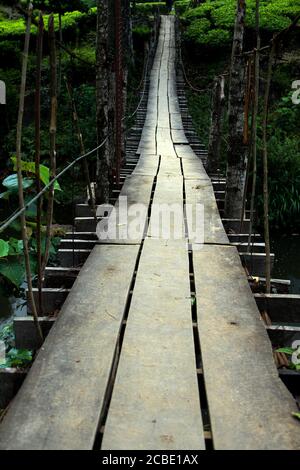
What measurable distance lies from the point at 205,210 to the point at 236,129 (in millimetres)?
921

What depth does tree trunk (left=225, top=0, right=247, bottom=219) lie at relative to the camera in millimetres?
4938

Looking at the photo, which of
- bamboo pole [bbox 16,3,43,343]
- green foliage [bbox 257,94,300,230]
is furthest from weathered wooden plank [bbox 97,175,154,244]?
green foliage [bbox 257,94,300,230]

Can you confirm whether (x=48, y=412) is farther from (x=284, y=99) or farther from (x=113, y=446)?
(x=284, y=99)

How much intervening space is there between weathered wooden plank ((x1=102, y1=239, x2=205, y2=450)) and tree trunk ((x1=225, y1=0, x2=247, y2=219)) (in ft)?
6.95

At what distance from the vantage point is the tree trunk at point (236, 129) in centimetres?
494

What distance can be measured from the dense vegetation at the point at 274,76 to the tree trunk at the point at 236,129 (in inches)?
107

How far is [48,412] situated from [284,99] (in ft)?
41.9

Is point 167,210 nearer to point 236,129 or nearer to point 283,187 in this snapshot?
point 236,129

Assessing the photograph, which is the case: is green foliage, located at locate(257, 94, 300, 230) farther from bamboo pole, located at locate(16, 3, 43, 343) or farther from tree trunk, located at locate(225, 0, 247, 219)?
bamboo pole, located at locate(16, 3, 43, 343)

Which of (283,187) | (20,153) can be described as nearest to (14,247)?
(20,153)

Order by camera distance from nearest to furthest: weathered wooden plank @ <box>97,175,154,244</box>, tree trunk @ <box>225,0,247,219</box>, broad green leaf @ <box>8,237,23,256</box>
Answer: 1. broad green leaf @ <box>8,237,23,256</box>
2. weathered wooden plank @ <box>97,175,154,244</box>
3. tree trunk @ <box>225,0,247,219</box>

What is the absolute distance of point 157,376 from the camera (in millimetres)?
2186

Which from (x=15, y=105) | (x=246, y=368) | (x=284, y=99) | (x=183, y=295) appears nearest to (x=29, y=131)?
(x=15, y=105)

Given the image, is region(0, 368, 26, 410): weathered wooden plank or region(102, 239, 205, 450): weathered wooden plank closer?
region(102, 239, 205, 450): weathered wooden plank
